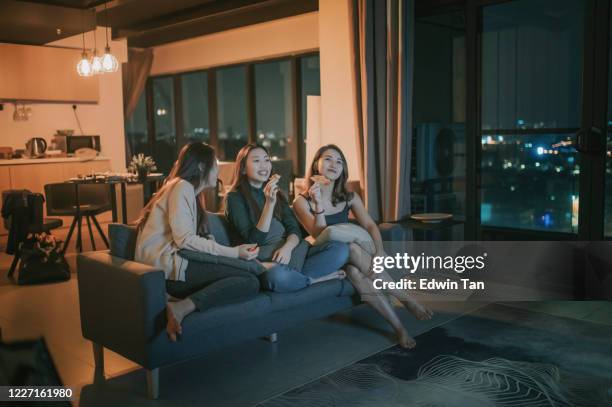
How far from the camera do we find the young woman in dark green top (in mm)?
3178

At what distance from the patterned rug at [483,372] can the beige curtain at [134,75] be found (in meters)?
6.95

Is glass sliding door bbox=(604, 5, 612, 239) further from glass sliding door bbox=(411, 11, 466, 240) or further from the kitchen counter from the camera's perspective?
the kitchen counter

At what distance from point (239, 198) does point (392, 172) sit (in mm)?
1803

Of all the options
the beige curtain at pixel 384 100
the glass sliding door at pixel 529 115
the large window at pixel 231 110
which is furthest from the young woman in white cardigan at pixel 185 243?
the large window at pixel 231 110

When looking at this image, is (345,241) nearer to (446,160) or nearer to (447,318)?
(447,318)

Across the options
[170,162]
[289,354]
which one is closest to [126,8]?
[170,162]

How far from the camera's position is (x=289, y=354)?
10.1 ft

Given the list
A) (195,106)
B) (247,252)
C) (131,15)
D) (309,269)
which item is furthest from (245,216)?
(195,106)

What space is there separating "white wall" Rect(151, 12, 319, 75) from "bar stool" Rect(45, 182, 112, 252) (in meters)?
2.64

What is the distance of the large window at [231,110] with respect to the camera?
7.30 metres

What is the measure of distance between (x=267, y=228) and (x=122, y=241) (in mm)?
734

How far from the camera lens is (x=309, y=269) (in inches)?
127

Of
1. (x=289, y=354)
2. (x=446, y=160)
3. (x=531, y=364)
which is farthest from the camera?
(x=446, y=160)

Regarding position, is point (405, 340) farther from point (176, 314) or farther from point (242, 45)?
point (242, 45)
